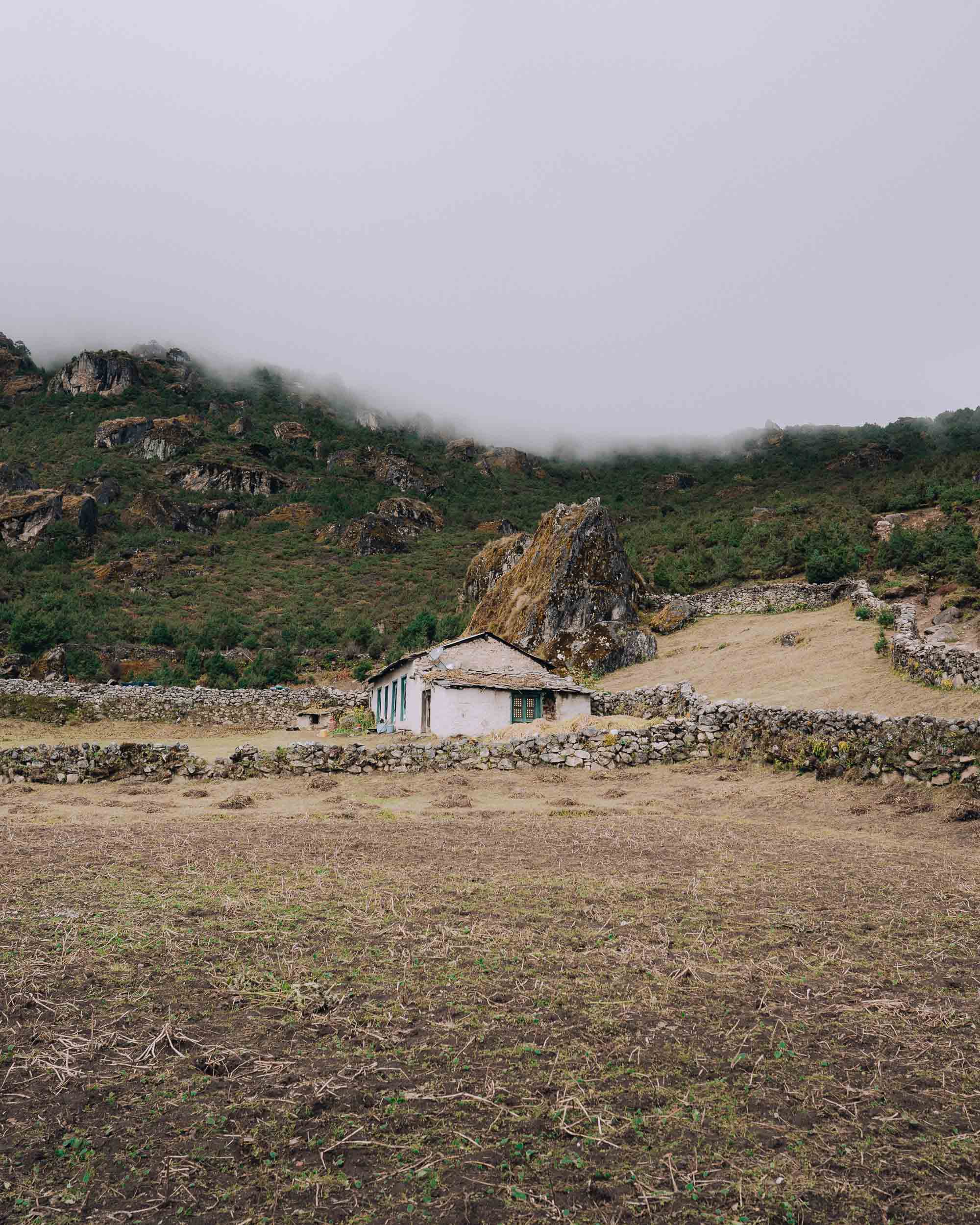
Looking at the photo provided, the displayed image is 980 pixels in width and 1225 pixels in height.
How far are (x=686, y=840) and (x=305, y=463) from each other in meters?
100.0

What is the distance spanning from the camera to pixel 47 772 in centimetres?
1642

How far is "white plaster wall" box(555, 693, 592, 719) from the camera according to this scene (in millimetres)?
26953

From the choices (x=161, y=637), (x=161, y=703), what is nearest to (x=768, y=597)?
(x=161, y=703)

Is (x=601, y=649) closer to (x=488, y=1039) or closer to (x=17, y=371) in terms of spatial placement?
(x=488, y=1039)

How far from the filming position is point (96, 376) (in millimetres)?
111188

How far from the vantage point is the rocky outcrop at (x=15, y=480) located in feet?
248

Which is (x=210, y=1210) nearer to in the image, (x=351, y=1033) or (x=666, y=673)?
(x=351, y=1033)

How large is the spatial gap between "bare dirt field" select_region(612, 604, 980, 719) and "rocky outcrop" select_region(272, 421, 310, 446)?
84512 mm

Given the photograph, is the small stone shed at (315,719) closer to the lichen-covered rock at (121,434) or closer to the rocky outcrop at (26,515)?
the rocky outcrop at (26,515)

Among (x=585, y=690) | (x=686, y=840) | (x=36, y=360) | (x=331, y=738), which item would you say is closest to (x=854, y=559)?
(x=585, y=690)

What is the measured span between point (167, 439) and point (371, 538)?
138 feet

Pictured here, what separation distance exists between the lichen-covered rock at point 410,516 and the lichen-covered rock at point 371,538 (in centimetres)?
249

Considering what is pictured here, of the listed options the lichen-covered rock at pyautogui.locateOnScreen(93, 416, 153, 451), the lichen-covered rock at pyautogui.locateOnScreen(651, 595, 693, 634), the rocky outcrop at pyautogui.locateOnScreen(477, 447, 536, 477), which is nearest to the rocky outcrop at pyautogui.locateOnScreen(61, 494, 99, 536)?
the lichen-covered rock at pyautogui.locateOnScreen(93, 416, 153, 451)

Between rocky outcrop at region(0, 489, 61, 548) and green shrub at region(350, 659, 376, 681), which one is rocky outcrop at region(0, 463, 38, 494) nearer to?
rocky outcrop at region(0, 489, 61, 548)
